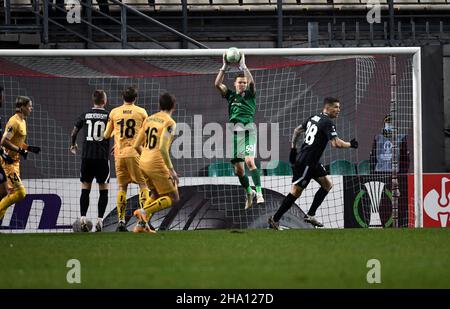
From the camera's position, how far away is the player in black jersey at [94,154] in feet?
46.1

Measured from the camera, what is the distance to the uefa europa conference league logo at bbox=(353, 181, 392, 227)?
577 inches

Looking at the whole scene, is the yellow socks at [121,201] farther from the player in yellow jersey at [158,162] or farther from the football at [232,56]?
the football at [232,56]

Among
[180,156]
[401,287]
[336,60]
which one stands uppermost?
[336,60]

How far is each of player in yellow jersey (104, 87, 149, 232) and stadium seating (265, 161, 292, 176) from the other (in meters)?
1.94

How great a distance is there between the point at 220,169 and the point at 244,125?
2.58 feet

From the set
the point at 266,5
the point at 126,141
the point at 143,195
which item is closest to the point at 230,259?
the point at 143,195

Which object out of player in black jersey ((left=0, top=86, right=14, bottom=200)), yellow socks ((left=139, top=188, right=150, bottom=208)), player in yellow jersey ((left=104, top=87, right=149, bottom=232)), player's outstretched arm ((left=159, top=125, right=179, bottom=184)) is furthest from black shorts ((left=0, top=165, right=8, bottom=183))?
player's outstretched arm ((left=159, top=125, right=179, bottom=184))

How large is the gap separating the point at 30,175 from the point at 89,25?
4052mm

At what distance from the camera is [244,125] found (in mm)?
14258

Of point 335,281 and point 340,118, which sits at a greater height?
point 340,118

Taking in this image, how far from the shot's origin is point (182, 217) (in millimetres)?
14711

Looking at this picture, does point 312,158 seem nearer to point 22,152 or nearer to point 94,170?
point 94,170

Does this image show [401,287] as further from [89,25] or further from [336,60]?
[89,25]
